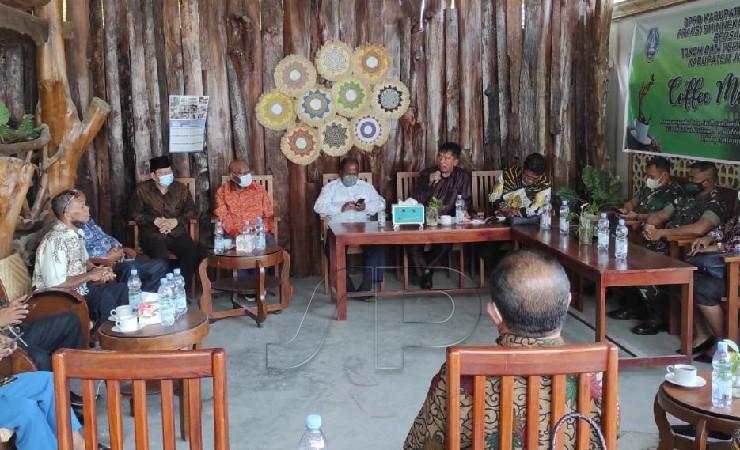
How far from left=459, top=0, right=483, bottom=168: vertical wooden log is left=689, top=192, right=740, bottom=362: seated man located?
2.88 meters

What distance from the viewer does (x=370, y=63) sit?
→ 7.32 m

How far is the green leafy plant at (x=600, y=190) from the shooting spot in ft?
22.3

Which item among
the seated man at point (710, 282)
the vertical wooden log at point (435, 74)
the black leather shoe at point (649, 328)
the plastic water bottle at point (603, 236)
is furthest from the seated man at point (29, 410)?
Result: the vertical wooden log at point (435, 74)

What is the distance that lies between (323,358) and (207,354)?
309 centimetres

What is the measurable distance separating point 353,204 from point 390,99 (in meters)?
1.22

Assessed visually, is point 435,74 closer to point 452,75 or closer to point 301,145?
point 452,75

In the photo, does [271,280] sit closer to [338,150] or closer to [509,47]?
[338,150]

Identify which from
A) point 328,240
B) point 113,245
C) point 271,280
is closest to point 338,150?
point 328,240

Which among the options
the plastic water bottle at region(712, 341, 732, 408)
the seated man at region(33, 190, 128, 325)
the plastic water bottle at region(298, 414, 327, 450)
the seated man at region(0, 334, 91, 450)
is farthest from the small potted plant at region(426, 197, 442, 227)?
the plastic water bottle at region(298, 414, 327, 450)

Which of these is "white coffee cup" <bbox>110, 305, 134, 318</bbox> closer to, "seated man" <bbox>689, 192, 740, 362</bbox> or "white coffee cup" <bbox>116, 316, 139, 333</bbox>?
"white coffee cup" <bbox>116, 316, 139, 333</bbox>

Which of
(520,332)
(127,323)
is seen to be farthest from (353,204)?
(520,332)

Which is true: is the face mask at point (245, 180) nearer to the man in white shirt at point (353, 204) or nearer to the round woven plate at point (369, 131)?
the man in white shirt at point (353, 204)

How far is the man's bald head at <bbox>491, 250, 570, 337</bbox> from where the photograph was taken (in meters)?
2.11

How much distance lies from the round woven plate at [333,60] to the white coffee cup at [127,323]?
4049mm
